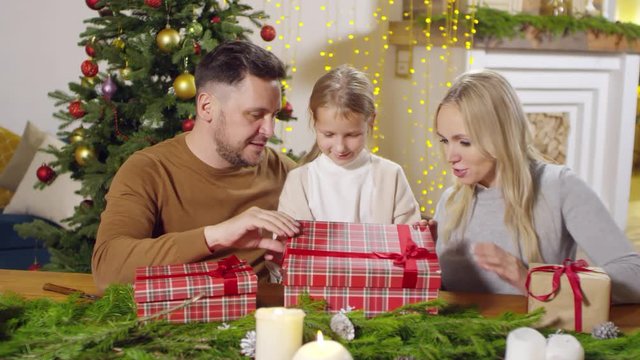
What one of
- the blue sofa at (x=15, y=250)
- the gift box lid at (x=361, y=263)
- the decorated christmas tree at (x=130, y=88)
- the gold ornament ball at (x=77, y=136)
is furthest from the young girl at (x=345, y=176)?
the blue sofa at (x=15, y=250)

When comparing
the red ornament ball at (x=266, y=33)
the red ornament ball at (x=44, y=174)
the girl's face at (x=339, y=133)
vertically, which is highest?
the red ornament ball at (x=266, y=33)

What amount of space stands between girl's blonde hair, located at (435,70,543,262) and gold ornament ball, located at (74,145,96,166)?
1.80 metres

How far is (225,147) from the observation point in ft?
6.99

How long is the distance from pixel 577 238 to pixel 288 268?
31.4 inches

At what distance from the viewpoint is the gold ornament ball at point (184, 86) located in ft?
10.3

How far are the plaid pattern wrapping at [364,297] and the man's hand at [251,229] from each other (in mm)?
158

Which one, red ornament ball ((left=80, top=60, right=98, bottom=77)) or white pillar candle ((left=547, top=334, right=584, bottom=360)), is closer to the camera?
white pillar candle ((left=547, top=334, right=584, bottom=360))

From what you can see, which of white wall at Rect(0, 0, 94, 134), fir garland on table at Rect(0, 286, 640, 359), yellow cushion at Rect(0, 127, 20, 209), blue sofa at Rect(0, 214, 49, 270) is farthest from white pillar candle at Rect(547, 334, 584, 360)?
white wall at Rect(0, 0, 94, 134)

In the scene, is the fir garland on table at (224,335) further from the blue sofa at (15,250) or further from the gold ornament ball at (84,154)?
the blue sofa at (15,250)

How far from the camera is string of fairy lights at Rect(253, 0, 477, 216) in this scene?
5.12 m

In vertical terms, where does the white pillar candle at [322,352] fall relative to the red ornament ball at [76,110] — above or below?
below

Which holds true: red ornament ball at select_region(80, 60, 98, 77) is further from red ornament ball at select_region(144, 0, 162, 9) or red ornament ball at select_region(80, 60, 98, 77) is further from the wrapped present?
the wrapped present

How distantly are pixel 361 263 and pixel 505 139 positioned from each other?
65cm

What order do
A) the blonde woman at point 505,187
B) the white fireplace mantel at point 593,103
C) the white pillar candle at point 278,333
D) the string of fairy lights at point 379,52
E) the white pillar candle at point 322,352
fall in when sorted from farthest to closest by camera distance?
the white fireplace mantel at point 593,103
the string of fairy lights at point 379,52
the blonde woman at point 505,187
the white pillar candle at point 278,333
the white pillar candle at point 322,352
